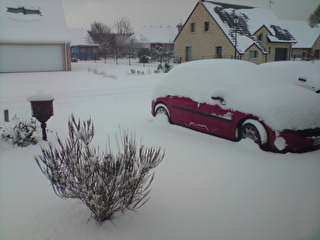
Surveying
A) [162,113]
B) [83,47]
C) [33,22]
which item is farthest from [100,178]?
[83,47]

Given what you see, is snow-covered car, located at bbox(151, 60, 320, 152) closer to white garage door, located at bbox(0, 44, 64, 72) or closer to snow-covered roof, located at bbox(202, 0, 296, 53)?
white garage door, located at bbox(0, 44, 64, 72)

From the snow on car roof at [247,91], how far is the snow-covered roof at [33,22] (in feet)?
54.5

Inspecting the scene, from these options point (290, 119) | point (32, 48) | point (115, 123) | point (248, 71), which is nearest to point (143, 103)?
point (115, 123)

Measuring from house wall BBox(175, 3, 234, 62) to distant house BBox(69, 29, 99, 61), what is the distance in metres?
19.1

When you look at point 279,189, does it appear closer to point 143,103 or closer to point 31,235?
point 31,235

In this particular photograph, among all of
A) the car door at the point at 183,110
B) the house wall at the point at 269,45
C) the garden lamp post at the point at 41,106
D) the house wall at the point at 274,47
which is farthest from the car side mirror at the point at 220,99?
the house wall at the point at 274,47

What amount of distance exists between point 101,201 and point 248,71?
3981 millimetres

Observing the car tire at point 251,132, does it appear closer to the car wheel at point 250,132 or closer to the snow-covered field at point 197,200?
the car wheel at point 250,132

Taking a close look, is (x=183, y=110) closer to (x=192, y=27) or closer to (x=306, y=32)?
(x=306, y=32)

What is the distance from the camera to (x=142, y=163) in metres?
2.69

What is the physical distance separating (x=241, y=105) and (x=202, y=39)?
20.6 m

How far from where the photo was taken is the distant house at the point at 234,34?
22.0 m

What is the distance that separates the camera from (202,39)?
79.3 ft

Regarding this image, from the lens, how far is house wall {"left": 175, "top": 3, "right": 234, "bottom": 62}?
74.0 ft
